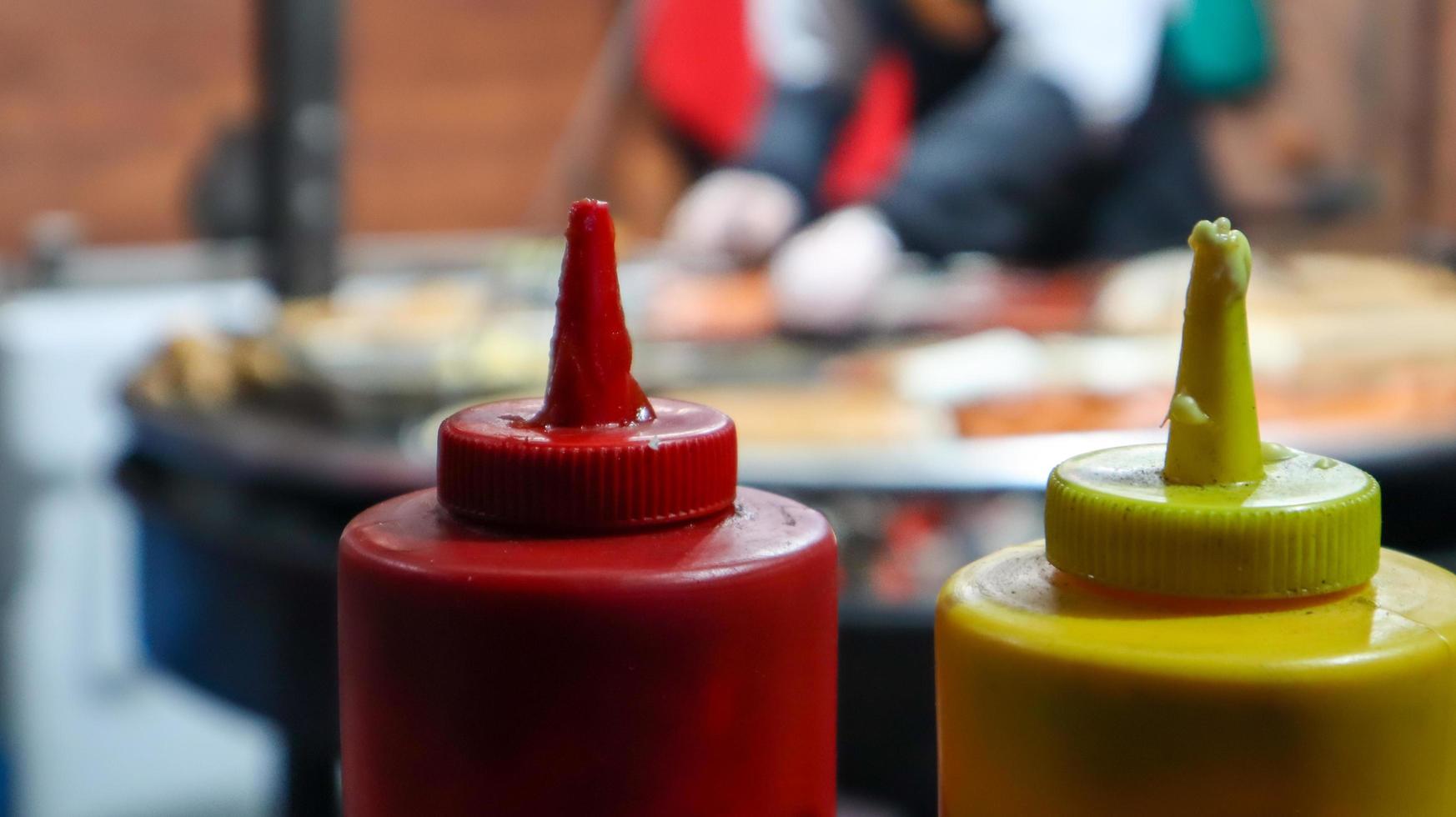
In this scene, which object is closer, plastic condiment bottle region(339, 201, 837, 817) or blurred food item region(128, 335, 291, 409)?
plastic condiment bottle region(339, 201, 837, 817)

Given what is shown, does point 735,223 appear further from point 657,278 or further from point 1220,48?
point 1220,48

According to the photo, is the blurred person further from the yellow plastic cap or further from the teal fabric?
the yellow plastic cap

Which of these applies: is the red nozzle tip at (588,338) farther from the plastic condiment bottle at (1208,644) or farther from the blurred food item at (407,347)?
the blurred food item at (407,347)

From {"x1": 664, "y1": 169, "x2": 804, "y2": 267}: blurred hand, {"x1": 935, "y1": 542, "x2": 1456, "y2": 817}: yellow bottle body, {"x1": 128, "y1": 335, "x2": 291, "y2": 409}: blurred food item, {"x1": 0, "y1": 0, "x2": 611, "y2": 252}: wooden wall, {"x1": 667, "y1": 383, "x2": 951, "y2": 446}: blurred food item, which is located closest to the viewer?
{"x1": 935, "y1": 542, "x2": 1456, "y2": 817}: yellow bottle body

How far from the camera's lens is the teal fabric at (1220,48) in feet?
9.06

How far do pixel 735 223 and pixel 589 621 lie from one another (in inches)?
81.1

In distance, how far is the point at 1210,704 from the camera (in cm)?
33

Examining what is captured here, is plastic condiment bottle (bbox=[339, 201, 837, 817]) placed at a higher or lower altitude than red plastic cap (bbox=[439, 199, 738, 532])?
lower

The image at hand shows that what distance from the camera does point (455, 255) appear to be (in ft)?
9.52

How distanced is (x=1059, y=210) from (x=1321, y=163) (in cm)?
66

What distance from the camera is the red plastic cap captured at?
374mm

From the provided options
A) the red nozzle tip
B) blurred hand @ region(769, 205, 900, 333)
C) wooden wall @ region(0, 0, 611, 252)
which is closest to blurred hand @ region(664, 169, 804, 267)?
blurred hand @ region(769, 205, 900, 333)

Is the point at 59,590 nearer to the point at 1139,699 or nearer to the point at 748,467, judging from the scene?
the point at 748,467

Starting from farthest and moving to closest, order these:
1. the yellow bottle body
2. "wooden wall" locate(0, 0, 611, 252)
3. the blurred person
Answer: "wooden wall" locate(0, 0, 611, 252) < the blurred person < the yellow bottle body
